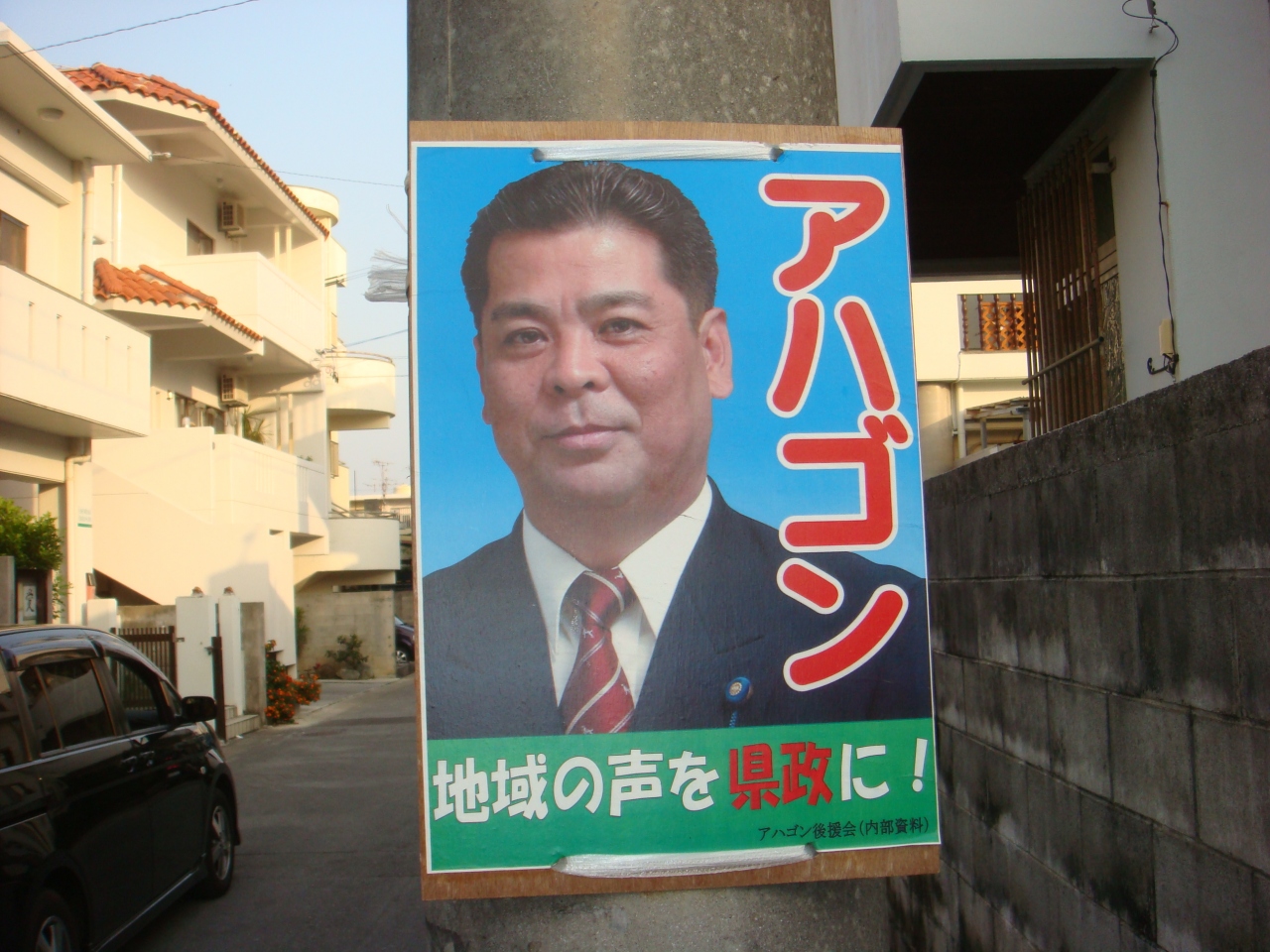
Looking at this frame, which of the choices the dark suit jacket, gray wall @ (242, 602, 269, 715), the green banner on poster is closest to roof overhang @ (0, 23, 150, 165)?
gray wall @ (242, 602, 269, 715)

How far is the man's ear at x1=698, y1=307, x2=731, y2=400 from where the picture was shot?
6.75ft

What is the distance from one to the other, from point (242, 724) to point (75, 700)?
1090 centimetres

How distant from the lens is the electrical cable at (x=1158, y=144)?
535cm

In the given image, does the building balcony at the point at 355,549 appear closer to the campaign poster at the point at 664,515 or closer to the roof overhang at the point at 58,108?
the roof overhang at the point at 58,108

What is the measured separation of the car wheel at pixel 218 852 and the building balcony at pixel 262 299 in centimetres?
1318

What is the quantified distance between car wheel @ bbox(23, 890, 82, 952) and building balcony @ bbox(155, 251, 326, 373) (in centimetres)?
1542

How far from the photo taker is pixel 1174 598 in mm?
2865

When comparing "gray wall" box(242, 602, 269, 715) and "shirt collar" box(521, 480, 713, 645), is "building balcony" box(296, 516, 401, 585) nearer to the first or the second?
"gray wall" box(242, 602, 269, 715)

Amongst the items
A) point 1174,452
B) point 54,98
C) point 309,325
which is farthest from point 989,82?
point 309,325

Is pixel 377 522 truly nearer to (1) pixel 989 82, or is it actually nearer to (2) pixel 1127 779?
(1) pixel 989 82

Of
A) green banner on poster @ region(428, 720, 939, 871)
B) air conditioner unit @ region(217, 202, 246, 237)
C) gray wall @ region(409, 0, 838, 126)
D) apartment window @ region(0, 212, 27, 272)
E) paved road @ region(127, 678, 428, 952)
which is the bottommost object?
paved road @ region(127, 678, 428, 952)

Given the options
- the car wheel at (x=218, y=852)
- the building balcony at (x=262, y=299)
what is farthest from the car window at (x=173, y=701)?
the building balcony at (x=262, y=299)

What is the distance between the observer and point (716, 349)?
207cm

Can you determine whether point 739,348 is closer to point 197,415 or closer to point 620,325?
point 620,325
